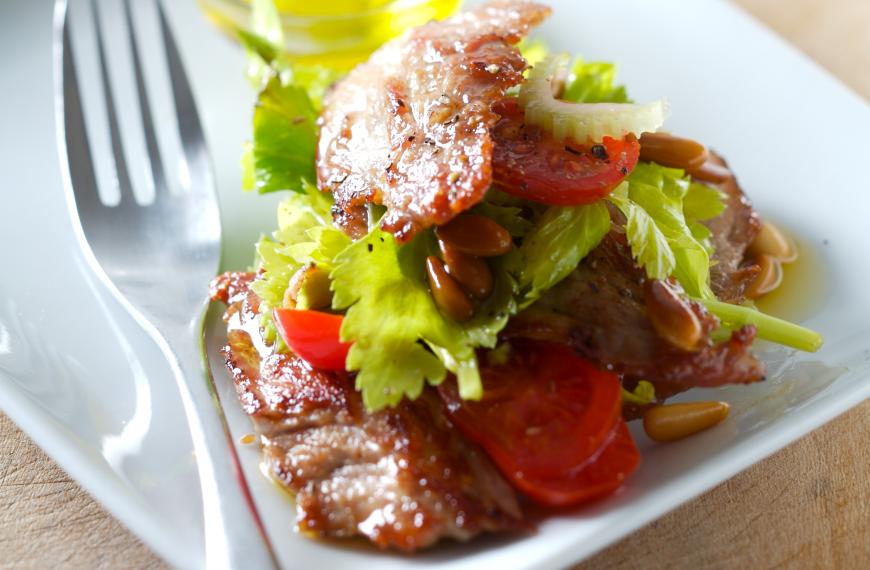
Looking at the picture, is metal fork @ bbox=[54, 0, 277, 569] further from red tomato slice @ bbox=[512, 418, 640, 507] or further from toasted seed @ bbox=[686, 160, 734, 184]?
toasted seed @ bbox=[686, 160, 734, 184]

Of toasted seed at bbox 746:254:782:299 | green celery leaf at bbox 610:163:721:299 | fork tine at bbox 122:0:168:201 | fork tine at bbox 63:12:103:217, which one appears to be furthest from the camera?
fork tine at bbox 122:0:168:201

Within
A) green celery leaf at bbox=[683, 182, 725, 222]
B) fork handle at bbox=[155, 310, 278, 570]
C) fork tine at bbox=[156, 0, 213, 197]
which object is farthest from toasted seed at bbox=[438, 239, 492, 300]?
fork tine at bbox=[156, 0, 213, 197]

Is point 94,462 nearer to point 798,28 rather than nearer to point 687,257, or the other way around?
point 687,257

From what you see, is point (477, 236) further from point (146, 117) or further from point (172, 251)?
point (146, 117)

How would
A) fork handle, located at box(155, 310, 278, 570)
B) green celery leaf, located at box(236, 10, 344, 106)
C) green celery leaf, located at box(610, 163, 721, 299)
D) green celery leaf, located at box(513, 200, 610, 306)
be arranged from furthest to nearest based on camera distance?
green celery leaf, located at box(236, 10, 344, 106), green celery leaf, located at box(610, 163, 721, 299), green celery leaf, located at box(513, 200, 610, 306), fork handle, located at box(155, 310, 278, 570)

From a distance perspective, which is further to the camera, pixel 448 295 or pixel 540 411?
pixel 448 295

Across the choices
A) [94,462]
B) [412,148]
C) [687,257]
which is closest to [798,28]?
[687,257]

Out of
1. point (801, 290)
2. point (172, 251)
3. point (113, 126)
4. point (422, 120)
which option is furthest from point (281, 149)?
point (801, 290)

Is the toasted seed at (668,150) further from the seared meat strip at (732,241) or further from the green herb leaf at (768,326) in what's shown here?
the green herb leaf at (768,326)
